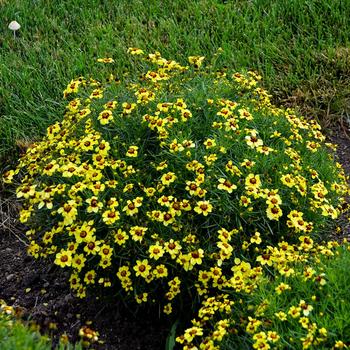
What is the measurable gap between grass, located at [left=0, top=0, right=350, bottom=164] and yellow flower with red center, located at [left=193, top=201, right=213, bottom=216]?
1.63 m

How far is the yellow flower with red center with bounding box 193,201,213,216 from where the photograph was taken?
252 cm

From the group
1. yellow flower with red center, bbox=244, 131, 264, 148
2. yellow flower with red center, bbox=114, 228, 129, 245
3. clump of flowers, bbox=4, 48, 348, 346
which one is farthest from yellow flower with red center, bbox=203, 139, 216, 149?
yellow flower with red center, bbox=114, 228, 129, 245

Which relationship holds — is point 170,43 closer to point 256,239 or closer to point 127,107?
point 127,107

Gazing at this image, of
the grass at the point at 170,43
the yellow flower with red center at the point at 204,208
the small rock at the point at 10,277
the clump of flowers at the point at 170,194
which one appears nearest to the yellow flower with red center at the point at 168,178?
the clump of flowers at the point at 170,194

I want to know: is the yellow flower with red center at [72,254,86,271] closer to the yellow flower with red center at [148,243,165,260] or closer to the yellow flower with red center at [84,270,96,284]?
the yellow flower with red center at [84,270,96,284]

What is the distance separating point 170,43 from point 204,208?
216 cm

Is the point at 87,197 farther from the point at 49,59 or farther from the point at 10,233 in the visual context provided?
the point at 49,59

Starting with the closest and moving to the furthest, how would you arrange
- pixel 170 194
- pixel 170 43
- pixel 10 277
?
pixel 170 194
pixel 10 277
pixel 170 43

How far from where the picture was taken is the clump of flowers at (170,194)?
8.34 feet

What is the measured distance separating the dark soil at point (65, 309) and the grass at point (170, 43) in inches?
33.0

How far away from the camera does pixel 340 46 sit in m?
4.39

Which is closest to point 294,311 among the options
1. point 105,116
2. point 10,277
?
point 105,116

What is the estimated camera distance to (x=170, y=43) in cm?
442

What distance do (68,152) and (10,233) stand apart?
841 millimetres
